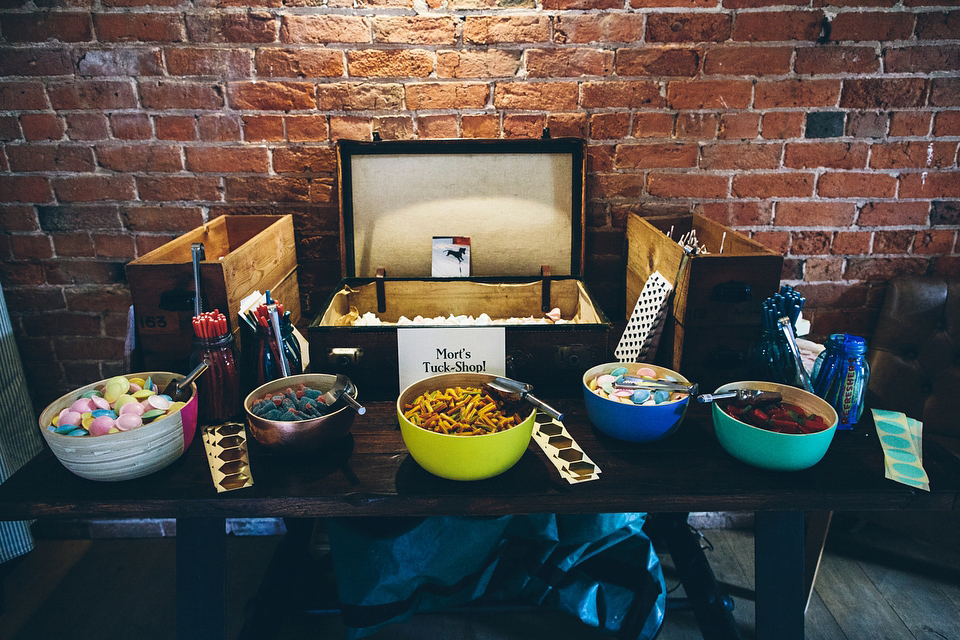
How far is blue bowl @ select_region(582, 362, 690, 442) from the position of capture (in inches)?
46.7

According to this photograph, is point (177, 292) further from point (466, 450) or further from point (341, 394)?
point (466, 450)

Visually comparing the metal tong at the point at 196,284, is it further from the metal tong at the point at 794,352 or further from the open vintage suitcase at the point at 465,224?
the metal tong at the point at 794,352

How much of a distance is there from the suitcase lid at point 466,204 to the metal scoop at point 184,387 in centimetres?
65

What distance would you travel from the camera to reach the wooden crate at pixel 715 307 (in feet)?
4.39

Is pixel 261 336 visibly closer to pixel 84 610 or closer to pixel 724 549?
pixel 84 610

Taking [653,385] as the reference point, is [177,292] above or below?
above

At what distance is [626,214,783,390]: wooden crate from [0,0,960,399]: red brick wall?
52 centimetres

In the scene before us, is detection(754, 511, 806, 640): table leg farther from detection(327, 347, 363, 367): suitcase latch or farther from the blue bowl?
detection(327, 347, 363, 367): suitcase latch

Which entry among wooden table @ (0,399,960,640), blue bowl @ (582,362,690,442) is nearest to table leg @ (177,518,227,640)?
wooden table @ (0,399,960,640)

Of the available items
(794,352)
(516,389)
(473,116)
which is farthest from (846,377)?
(473,116)

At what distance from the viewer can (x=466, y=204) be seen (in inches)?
73.0

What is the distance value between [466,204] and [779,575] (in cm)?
130

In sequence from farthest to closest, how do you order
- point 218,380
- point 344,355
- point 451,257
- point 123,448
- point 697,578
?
point 451,257 < point 697,578 < point 344,355 < point 218,380 < point 123,448

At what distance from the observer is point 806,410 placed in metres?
1.22
